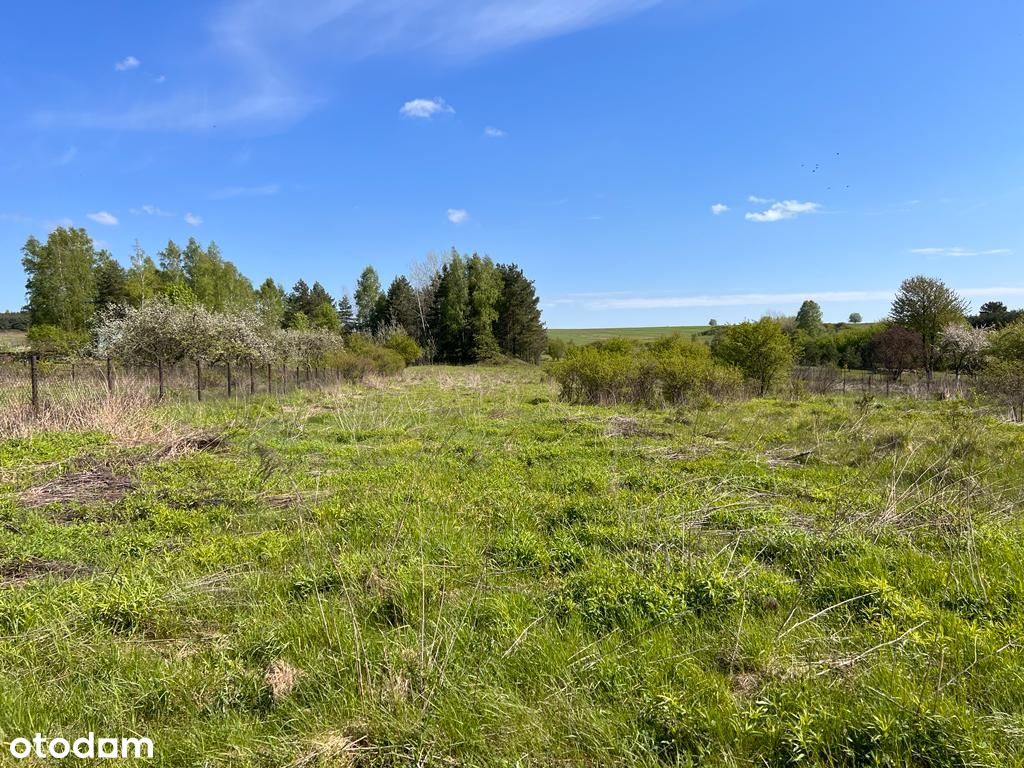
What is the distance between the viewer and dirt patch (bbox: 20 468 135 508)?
503 cm

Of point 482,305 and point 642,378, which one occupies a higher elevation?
point 482,305

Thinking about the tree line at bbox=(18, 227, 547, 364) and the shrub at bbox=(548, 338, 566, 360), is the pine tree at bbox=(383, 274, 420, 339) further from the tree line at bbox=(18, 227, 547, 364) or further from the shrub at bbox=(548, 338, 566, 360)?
the shrub at bbox=(548, 338, 566, 360)

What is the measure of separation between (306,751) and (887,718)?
2.23 m

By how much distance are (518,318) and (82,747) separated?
45512 millimetres

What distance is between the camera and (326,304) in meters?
47.2

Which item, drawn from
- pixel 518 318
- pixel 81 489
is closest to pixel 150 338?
pixel 81 489

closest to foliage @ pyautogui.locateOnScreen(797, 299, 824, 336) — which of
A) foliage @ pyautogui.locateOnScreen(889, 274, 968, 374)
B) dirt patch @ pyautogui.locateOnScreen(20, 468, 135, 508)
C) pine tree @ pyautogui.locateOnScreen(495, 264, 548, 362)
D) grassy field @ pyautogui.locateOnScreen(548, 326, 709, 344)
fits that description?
grassy field @ pyautogui.locateOnScreen(548, 326, 709, 344)

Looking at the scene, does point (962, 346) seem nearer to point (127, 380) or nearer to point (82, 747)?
point (82, 747)

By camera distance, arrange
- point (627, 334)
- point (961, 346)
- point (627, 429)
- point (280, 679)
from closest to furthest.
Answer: point (280, 679) → point (627, 429) → point (961, 346) → point (627, 334)

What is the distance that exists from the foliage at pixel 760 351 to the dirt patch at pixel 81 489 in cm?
1717

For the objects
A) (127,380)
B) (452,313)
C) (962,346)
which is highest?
(452,313)

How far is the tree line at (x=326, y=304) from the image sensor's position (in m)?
36.1

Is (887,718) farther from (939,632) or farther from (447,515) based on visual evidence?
(447,515)

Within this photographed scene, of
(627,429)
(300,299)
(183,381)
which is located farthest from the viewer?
(300,299)
